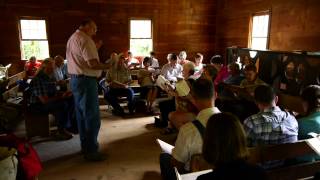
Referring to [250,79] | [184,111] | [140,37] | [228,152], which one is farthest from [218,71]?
[140,37]

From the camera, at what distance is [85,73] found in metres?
3.04

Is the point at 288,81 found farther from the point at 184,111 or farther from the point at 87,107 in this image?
the point at 87,107

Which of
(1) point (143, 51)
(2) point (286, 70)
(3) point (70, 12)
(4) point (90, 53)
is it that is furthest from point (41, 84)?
(1) point (143, 51)

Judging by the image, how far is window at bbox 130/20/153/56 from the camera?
8.05 metres

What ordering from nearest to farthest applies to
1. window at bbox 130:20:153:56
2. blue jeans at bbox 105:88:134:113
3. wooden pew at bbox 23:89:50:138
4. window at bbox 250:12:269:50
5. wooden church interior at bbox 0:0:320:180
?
wooden church interior at bbox 0:0:320:180
wooden pew at bbox 23:89:50:138
blue jeans at bbox 105:88:134:113
window at bbox 250:12:269:50
window at bbox 130:20:153:56

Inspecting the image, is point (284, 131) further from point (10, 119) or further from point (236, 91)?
point (10, 119)

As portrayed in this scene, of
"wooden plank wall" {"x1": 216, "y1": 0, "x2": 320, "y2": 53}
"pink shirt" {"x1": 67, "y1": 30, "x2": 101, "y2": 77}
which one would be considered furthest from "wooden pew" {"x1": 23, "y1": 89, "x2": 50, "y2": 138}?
"wooden plank wall" {"x1": 216, "y1": 0, "x2": 320, "y2": 53}

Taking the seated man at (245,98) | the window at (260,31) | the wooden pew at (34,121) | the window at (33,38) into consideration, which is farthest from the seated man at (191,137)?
the window at (33,38)

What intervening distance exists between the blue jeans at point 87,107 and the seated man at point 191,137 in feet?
4.50

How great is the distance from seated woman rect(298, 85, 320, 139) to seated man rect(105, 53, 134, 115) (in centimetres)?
352

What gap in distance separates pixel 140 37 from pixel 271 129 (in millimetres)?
6575

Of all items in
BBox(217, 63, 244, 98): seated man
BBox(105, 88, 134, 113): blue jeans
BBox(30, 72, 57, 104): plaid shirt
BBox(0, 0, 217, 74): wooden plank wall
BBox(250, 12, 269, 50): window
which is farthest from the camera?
BBox(0, 0, 217, 74): wooden plank wall

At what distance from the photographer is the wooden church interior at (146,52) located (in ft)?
9.63

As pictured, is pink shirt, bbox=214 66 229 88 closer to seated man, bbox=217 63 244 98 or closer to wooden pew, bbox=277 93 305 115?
seated man, bbox=217 63 244 98
